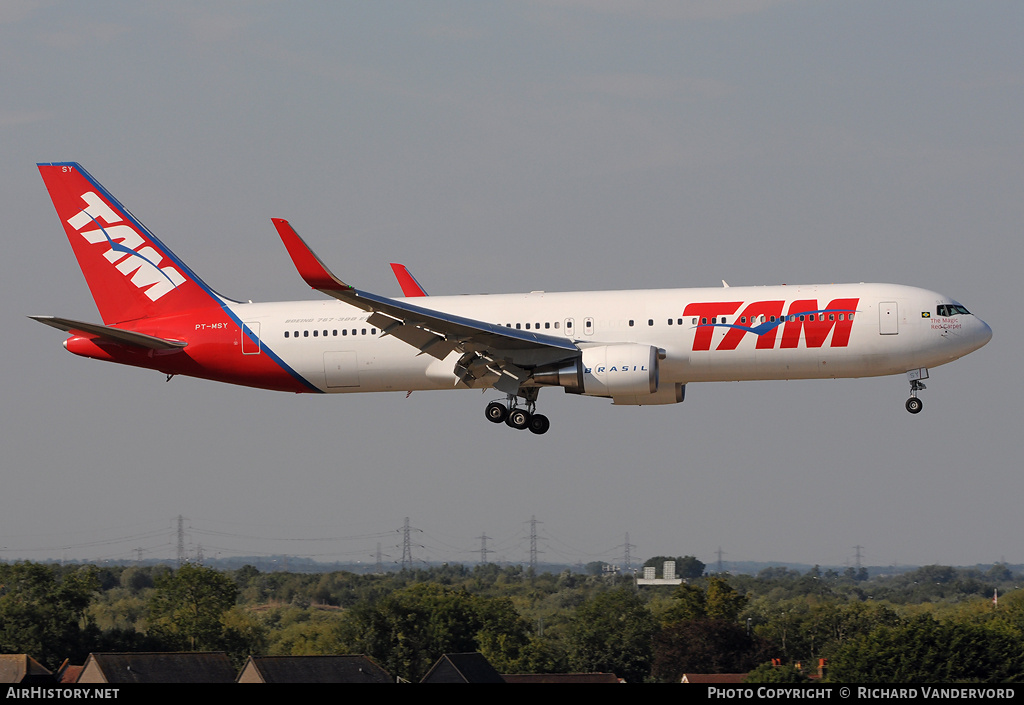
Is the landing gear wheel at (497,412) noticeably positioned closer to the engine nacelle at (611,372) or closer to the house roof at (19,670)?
the engine nacelle at (611,372)

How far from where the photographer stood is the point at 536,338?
136 ft

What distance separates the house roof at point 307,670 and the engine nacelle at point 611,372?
3291 cm

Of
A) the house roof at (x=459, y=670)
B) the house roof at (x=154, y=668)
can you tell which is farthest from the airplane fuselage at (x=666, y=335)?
the house roof at (x=459, y=670)

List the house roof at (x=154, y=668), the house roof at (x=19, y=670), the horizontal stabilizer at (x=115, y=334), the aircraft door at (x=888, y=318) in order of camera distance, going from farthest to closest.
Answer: the house roof at (x=19, y=670) < the house roof at (x=154, y=668) < the horizontal stabilizer at (x=115, y=334) < the aircraft door at (x=888, y=318)

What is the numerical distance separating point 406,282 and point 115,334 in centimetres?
1160

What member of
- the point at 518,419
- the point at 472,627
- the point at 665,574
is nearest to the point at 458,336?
the point at 518,419

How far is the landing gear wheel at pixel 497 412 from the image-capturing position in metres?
43.8

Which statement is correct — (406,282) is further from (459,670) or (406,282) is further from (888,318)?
(459,670)

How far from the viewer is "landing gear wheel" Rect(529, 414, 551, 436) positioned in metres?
43.5

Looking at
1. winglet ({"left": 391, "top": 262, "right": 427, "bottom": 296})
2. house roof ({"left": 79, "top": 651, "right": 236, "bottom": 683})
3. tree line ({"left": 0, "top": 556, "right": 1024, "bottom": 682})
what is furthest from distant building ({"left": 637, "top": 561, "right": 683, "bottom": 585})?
winglet ({"left": 391, "top": 262, "right": 427, "bottom": 296})

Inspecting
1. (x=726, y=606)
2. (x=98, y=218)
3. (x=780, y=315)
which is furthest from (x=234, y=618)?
(x=780, y=315)

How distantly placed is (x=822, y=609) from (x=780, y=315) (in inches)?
2241

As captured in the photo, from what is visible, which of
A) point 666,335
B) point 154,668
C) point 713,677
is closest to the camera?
point 666,335

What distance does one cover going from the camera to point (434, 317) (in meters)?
39.2
